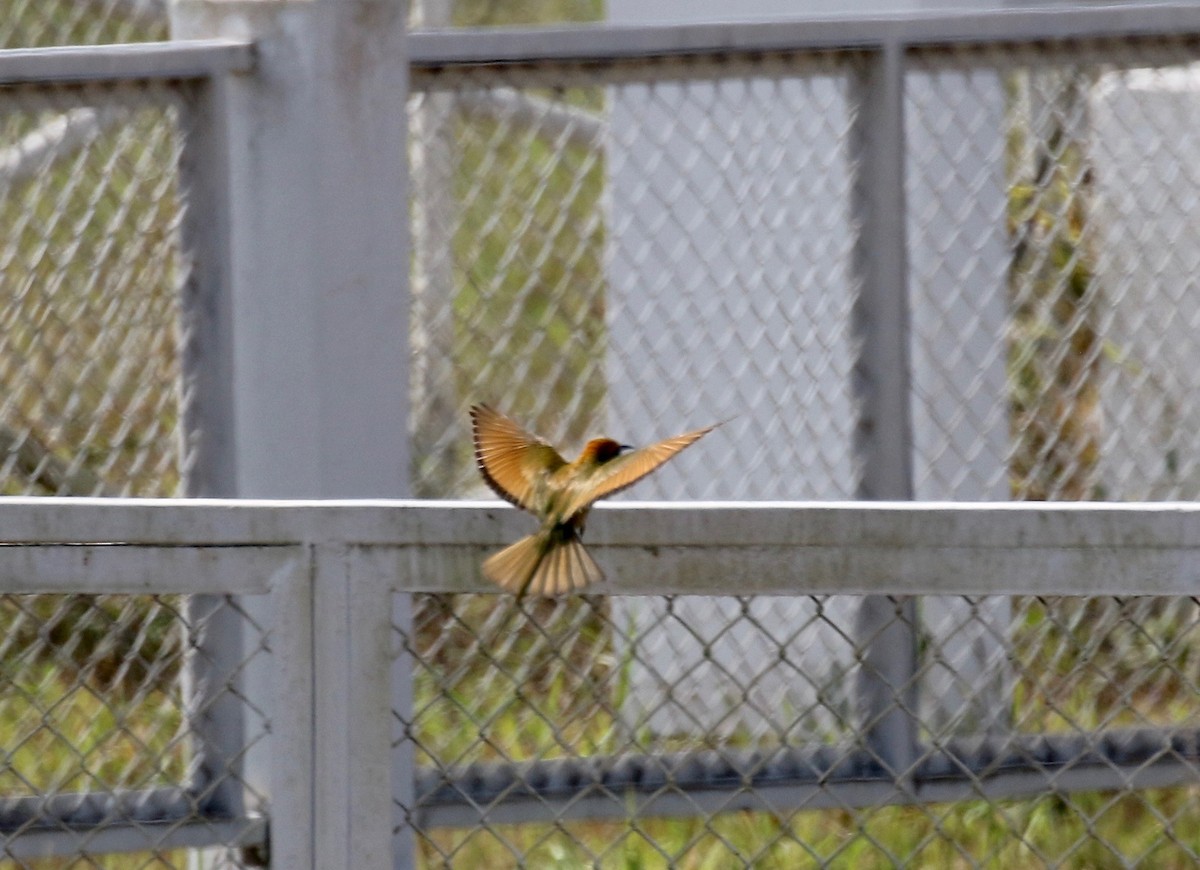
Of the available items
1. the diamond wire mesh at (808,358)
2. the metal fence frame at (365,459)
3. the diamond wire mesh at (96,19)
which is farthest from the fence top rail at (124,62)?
the diamond wire mesh at (96,19)

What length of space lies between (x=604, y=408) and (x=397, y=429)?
27.8 inches

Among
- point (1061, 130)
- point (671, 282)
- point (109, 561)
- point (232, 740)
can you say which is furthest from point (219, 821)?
point (1061, 130)

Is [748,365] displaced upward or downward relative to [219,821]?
upward

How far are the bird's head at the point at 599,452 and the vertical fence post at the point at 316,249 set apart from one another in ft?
1.39

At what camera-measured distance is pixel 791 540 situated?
1416mm

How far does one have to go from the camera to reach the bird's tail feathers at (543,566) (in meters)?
1.44

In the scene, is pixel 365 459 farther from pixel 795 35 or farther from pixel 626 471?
pixel 795 35

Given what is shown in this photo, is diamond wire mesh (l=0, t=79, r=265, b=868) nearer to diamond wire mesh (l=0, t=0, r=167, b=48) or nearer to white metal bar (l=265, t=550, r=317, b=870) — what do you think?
white metal bar (l=265, t=550, r=317, b=870)

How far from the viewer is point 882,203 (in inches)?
97.7

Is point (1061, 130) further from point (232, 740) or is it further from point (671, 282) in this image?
point (232, 740)

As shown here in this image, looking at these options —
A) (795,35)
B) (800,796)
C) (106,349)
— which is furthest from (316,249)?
(800,796)

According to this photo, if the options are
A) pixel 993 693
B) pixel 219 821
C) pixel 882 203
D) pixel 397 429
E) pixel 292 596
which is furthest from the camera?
pixel 993 693

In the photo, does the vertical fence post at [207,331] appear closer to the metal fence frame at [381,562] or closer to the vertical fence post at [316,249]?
the vertical fence post at [316,249]

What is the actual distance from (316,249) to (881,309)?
0.86 metres
